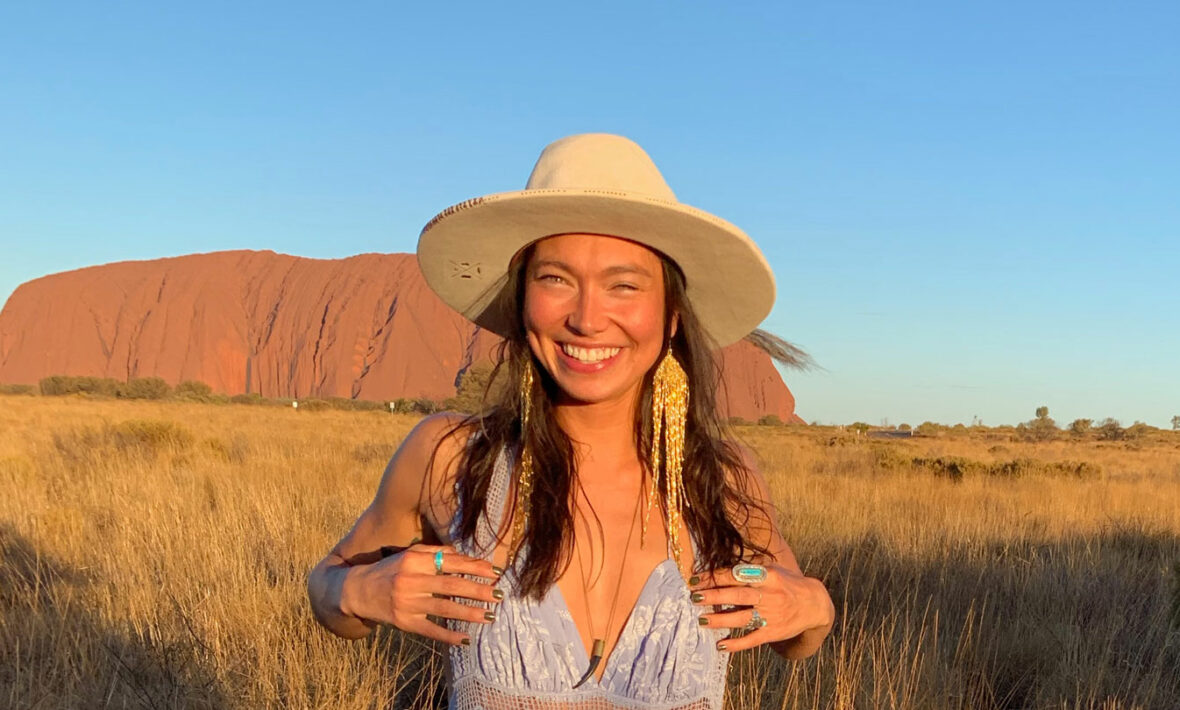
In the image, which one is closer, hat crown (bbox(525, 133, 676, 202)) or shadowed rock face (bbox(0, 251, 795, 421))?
hat crown (bbox(525, 133, 676, 202))

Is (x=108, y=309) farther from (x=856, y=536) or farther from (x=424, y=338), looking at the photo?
(x=856, y=536)

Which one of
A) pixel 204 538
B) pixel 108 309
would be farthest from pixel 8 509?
pixel 108 309

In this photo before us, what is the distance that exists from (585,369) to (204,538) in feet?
16.3

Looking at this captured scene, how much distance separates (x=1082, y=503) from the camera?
1011 cm

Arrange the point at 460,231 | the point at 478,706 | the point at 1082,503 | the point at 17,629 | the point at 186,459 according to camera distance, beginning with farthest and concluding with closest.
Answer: the point at 186,459 → the point at 1082,503 → the point at 17,629 → the point at 460,231 → the point at 478,706

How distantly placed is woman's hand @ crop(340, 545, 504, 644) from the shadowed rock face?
76.8 meters

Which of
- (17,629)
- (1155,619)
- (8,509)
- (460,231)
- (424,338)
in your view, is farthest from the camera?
(424,338)

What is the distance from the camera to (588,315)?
1.73 meters

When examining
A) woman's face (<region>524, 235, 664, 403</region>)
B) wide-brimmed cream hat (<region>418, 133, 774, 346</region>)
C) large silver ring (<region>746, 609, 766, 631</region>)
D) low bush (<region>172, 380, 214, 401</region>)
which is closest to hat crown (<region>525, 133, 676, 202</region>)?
wide-brimmed cream hat (<region>418, 133, 774, 346</region>)

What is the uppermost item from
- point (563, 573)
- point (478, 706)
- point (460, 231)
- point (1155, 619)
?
point (460, 231)

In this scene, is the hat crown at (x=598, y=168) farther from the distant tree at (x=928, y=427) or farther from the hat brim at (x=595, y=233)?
the distant tree at (x=928, y=427)

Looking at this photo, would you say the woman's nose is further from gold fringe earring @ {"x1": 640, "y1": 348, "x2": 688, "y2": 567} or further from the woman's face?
gold fringe earring @ {"x1": 640, "y1": 348, "x2": 688, "y2": 567}

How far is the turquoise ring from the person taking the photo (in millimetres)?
1628

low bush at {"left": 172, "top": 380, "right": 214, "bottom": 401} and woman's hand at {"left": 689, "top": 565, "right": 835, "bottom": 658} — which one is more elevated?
woman's hand at {"left": 689, "top": 565, "right": 835, "bottom": 658}
